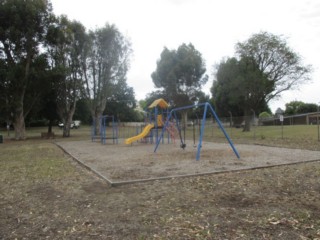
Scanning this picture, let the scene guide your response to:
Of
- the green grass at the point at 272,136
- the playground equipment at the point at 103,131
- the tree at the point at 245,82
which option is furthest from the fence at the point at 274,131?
the playground equipment at the point at 103,131

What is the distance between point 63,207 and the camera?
4.61 m

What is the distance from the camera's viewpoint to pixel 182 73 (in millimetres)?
39625

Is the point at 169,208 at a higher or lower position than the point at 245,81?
lower

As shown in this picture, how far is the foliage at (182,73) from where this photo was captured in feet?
129

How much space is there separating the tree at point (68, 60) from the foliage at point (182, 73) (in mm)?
14243

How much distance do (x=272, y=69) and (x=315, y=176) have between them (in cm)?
2713

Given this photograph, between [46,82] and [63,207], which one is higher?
[46,82]

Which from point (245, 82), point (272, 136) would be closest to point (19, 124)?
point (272, 136)

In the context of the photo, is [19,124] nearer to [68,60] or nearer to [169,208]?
[68,60]

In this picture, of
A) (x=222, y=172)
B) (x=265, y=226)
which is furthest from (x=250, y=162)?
(x=265, y=226)

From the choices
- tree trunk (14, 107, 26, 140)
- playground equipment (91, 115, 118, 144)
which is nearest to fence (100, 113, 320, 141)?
playground equipment (91, 115, 118, 144)

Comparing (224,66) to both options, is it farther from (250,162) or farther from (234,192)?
(234,192)

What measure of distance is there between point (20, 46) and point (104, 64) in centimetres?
849

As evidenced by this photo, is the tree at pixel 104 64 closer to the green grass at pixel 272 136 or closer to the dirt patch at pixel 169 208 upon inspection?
the green grass at pixel 272 136
